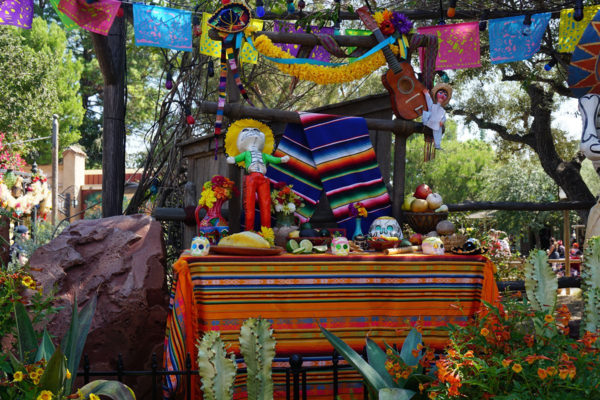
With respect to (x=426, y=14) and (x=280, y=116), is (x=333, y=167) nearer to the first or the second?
(x=280, y=116)

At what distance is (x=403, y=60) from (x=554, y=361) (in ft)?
11.9

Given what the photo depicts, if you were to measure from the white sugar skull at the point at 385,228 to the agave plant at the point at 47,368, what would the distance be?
7.89 ft

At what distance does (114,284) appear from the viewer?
429cm

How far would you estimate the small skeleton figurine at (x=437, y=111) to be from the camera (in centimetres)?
522

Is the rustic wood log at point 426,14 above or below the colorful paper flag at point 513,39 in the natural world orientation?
above

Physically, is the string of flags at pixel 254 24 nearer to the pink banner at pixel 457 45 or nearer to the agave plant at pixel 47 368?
the pink banner at pixel 457 45

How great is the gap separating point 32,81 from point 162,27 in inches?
631

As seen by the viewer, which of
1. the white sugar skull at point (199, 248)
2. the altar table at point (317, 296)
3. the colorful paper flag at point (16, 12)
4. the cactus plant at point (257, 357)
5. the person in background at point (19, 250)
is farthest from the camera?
the person in background at point (19, 250)

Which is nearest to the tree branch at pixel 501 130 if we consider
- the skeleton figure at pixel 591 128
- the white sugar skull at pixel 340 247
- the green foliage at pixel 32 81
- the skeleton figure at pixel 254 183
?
the skeleton figure at pixel 591 128

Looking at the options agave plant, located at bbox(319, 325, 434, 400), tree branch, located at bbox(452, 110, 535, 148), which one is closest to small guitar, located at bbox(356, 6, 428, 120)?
agave plant, located at bbox(319, 325, 434, 400)

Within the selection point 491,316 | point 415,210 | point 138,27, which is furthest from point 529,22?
point 491,316

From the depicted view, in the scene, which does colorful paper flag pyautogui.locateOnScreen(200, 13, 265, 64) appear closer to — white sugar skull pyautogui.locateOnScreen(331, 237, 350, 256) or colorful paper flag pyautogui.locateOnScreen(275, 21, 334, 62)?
colorful paper flag pyautogui.locateOnScreen(275, 21, 334, 62)

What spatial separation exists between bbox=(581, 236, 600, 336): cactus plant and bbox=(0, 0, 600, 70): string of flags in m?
3.49

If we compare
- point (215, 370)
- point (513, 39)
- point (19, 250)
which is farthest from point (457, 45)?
point (19, 250)
